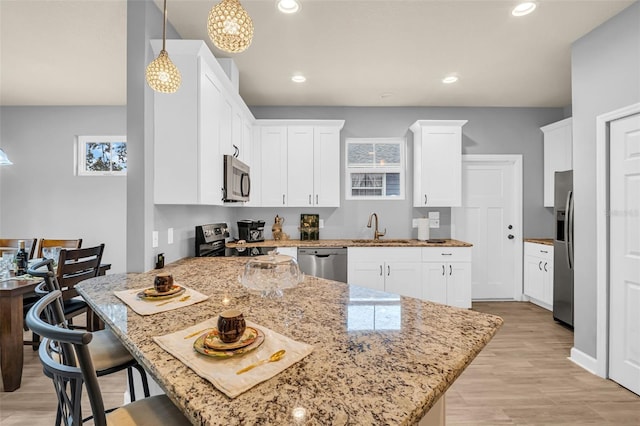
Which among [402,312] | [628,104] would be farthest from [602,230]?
[402,312]

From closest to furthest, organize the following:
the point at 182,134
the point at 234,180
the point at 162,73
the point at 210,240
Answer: the point at 162,73, the point at 182,134, the point at 234,180, the point at 210,240

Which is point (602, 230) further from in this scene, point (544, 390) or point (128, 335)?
point (128, 335)

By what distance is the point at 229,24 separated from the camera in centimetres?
125

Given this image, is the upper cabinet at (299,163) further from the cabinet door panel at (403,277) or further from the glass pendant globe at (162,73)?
the glass pendant globe at (162,73)

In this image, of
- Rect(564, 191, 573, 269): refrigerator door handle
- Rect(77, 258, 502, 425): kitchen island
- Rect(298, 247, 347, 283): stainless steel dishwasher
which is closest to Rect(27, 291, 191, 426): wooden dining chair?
Rect(77, 258, 502, 425): kitchen island

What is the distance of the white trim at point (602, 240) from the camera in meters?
2.40

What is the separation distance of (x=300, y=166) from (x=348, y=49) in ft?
5.32

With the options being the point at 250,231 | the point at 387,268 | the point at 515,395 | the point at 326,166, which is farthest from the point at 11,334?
the point at 515,395

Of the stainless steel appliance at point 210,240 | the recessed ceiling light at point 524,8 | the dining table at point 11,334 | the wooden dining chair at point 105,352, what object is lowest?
the dining table at point 11,334

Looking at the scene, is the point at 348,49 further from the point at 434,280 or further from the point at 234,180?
the point at 434,280

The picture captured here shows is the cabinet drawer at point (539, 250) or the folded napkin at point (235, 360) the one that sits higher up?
the folded napkin at point (235, 360)

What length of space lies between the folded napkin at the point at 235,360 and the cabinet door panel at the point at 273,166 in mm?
3170

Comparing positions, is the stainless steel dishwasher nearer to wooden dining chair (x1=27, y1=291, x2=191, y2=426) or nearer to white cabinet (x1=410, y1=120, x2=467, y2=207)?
white cabinet (x1=410, y1=120, x2=467, y2=207)

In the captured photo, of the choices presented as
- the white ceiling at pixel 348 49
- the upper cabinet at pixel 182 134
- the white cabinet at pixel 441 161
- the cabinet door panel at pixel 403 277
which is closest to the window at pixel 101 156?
the white ceiling at pixel 348 49
